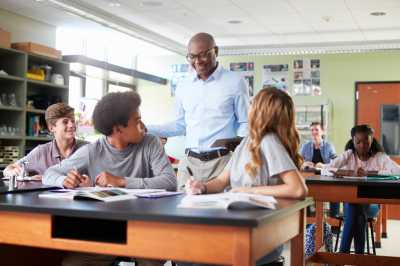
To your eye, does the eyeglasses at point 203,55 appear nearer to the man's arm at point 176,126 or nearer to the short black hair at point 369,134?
the man's arm at point 176,126

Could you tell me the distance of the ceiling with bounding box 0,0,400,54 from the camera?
22.1 feet

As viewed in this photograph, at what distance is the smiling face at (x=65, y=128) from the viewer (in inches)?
136

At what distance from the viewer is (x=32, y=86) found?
24.2ft

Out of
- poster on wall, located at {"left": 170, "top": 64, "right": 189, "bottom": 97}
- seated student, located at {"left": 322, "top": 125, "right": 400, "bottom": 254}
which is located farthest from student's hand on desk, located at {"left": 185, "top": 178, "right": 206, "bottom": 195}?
poster on wall, located at {"left": 170, "top": 64, "right": 189, "bottom": 97}

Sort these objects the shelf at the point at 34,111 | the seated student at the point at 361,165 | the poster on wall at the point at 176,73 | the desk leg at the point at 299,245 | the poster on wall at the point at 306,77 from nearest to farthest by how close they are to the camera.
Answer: the desk leg at the point at 299,245
the seated student at the point at 361,165
the shelf at the point at 34,111
the poster on wall at the point at 306,77
the poster on wall at the point at 176,73

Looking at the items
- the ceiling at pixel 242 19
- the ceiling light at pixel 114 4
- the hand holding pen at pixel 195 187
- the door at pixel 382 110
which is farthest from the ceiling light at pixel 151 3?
the hand holding pen at pixel 195 187

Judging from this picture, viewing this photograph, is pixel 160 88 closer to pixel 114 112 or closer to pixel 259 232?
pixel 114 112

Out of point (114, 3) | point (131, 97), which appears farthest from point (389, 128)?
point (131, 97)

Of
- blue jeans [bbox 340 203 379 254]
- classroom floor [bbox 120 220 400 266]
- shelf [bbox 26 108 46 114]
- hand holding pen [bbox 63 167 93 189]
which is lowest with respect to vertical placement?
classroom floor [bbox 120 220 400 266]

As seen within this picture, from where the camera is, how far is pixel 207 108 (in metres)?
3.29

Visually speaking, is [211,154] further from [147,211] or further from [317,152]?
[317,152]

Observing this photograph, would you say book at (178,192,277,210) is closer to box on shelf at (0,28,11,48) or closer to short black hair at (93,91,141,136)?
short black hair at (93,91,141,136)

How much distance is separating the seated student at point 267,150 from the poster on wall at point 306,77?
734 cm

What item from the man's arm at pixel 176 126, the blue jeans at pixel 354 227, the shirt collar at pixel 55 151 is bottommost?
the blue jeans at pixel 354 227
